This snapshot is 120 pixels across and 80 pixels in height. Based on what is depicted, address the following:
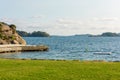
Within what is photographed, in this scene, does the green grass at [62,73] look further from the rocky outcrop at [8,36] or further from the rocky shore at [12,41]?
the rocky outcrop at [8,36]

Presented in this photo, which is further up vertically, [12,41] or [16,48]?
[12,41]

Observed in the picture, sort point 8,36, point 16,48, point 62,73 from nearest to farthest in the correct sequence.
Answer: point 62,73 < point 16,48 < point 8,36

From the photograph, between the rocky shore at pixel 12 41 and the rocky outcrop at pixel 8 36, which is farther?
the rocky outcrop at pixel 8 36

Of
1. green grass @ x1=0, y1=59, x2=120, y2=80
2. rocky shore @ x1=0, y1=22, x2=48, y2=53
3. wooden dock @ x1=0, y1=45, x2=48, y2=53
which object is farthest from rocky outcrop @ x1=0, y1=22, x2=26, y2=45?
green grass @ x1=0, y1=59, x2=120, y2=80

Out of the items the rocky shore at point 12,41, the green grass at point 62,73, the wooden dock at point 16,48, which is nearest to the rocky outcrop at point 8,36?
the rocky shore at point 12,41

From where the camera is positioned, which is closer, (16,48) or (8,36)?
(16,48)

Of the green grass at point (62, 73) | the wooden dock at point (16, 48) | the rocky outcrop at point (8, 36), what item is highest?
the rocky outcrop at point (8, 36)

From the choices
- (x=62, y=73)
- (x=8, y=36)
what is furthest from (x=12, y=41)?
(x=62, y=73)

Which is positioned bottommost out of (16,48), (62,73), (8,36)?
(16,48)

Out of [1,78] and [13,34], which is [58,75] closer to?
[1,78]

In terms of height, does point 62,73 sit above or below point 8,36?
below

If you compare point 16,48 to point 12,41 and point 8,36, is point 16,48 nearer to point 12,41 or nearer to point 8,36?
point 12,41

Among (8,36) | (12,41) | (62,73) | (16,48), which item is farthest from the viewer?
(8,36)

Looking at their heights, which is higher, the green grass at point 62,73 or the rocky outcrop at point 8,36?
the rocky outcrop at point 8,36
